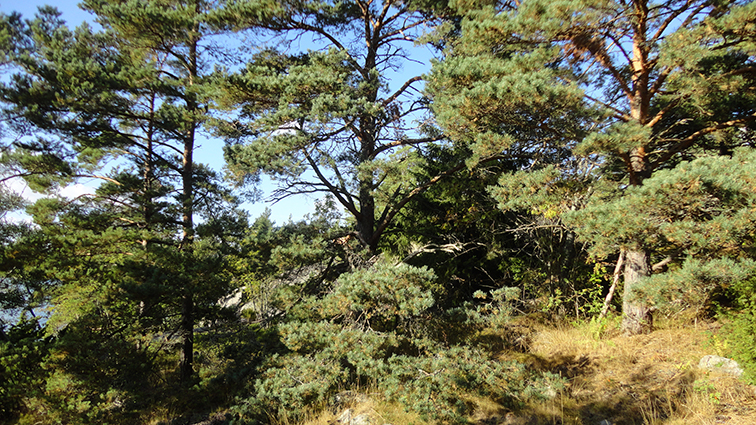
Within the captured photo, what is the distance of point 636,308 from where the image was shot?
654cm

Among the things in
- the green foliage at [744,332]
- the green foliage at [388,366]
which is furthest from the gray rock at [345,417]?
the green foliage at [744,332]

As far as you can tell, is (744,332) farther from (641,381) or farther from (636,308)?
(636,308)

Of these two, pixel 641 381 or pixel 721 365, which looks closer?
pixel 721 365

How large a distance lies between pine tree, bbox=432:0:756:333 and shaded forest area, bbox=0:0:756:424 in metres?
0.04

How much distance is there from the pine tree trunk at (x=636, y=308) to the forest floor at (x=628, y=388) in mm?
176

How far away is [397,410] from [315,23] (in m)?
7.71

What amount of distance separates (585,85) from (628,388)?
4650 mm

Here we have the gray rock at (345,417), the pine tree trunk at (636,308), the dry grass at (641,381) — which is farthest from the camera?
the pine tree trunk at (636,308)

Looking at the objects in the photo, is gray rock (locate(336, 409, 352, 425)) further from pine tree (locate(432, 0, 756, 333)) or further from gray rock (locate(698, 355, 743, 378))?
gray rock (locate(698, 355, 743, 378))

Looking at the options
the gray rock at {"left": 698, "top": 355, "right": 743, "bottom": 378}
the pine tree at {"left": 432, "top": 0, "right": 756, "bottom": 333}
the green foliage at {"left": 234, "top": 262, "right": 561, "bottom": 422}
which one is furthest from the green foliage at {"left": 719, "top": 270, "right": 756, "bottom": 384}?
the green foliage at {"left": 234, "top": 262, "right": 561, "bottom": 422}

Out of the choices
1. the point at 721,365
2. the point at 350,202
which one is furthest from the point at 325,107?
the point at 721,365

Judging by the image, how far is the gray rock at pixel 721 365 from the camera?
4.79 meters

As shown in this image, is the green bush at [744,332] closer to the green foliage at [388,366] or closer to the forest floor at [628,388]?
the forest floor at [628,388]

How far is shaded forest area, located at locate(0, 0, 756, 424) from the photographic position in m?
4.88
